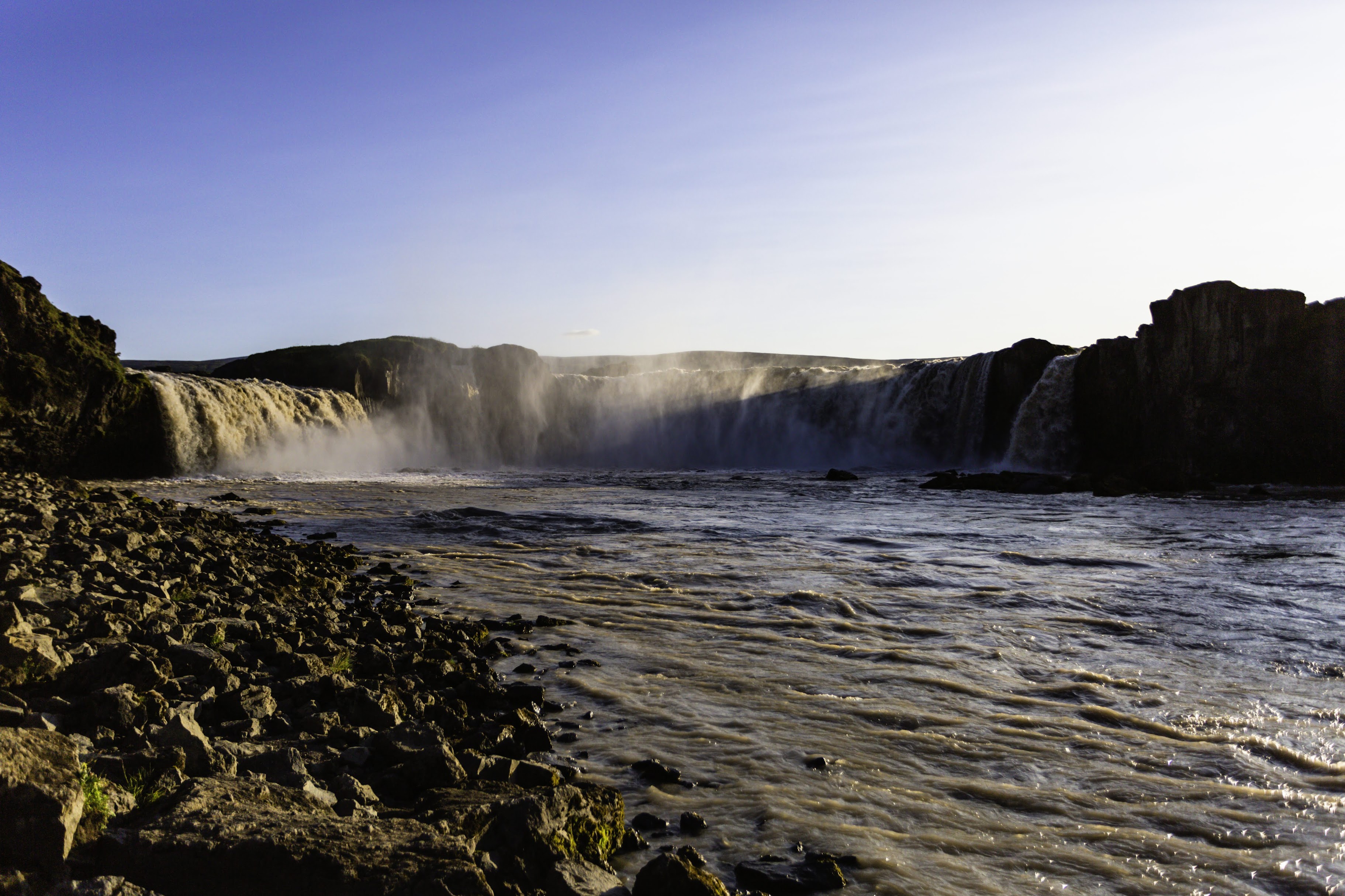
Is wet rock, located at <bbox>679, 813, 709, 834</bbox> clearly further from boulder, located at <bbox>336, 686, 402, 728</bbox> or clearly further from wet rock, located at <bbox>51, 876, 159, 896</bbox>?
wet rock, located at <bbox>51, 876, 159, 896</bbox>

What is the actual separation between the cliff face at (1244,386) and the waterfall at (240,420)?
37.9 m

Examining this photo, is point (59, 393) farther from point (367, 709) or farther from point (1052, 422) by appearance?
point (1052, 422)

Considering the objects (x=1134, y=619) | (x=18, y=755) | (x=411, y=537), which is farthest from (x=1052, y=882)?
(x=411, y=537)

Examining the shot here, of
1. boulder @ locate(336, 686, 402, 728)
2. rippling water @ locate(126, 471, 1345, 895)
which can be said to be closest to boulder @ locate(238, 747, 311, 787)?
boulder @ locate(336, 686, 402, 728)

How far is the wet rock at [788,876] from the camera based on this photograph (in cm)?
402

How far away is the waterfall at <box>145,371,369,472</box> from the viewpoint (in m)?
35.7

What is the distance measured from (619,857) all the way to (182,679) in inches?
117

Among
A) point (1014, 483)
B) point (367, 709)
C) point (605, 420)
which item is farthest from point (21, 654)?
point (605, 420)

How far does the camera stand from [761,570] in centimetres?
1357

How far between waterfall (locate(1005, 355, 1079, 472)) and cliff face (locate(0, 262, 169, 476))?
3928 centimetres

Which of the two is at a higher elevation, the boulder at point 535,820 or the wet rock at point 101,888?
the wet rock at point 101,888

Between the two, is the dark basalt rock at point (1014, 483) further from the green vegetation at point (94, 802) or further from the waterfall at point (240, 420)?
the green vegetation at point (94, 802)

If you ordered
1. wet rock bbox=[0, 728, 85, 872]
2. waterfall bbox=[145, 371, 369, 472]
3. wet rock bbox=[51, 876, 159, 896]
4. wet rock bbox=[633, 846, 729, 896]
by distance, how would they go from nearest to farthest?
wet rock bbox=[51, 876, 159, 896] < wet rock bbox=[0, 728, 85, 872] < wet rock bbox=[633, 846, 729, 896] < waterfall bbox=[145, 371, 369, 472]

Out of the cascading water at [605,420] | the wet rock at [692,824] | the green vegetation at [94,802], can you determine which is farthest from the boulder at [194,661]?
the cascading water at [605,420]
